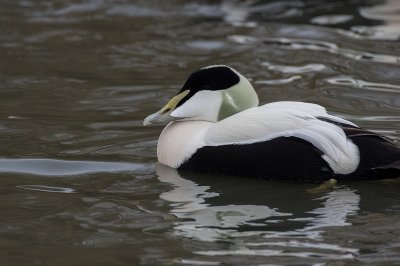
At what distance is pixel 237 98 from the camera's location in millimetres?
6320

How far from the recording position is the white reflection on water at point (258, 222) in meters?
4.82

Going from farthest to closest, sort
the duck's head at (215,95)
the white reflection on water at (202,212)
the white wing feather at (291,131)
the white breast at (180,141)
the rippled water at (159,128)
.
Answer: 1. the duck's head at (215,95)
2. the white breast at (180,141)
3. the white wing feather at (291,131)
4. the white reflection on water at (202,212)
5. the rippled water at (159,128)

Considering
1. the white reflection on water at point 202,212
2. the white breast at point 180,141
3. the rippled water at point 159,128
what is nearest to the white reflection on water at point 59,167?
the rippled water at point 159,128

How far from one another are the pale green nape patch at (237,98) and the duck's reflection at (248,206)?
46 centimetres

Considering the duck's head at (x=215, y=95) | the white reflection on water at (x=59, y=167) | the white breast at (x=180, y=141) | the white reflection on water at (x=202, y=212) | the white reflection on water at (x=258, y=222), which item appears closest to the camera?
the white reflection on water at (x=258, y=222)

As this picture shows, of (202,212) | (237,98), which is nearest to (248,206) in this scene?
(202,212)

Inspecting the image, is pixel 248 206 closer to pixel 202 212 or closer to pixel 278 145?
pixel 202 212

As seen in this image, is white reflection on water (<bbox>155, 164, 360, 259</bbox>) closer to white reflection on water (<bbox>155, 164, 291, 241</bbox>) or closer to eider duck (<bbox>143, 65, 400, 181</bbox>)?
white reflection on water (<bbox>155, 164, 291, 241</bbox>)

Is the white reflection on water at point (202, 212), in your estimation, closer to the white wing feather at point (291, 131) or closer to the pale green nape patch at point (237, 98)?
the white wing feather at point (291, 131)

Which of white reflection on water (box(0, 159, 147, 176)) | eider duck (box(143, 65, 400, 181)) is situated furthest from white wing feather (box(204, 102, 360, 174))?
white reflection on water (box(0, 159, 147, 176))

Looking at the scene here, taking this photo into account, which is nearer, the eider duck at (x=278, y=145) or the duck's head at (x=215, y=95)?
the eider duck at (x=278, y=145)

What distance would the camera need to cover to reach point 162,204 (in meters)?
5.71

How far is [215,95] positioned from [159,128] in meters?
1.31

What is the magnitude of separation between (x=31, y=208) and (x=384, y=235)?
191 centimetres
